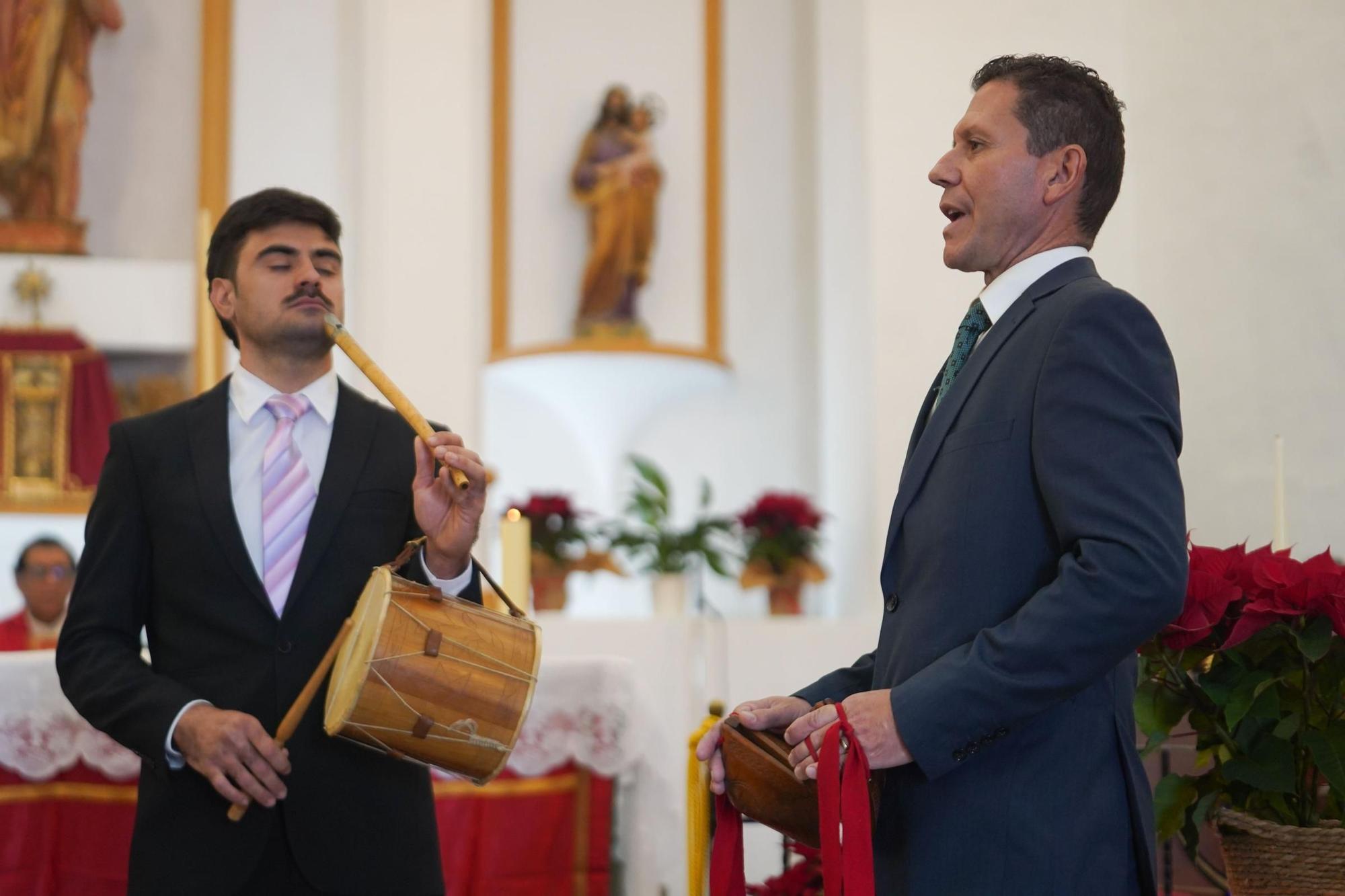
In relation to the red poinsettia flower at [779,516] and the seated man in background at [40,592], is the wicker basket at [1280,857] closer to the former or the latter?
the red poinsettia flower at [779,516]

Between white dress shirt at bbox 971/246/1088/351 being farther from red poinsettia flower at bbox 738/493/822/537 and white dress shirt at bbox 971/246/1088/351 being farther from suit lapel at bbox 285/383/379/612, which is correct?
red poinsettia flower at bbox 738/493/822/537

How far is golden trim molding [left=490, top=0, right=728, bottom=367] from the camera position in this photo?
21.0 feet

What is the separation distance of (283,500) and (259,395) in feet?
0.68

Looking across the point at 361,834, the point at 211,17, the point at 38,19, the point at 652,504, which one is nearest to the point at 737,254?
the point at 652,504

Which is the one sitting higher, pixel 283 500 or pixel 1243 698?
pixel 283 500

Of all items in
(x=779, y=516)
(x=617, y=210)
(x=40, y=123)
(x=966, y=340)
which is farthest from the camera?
(x=617, y=210)

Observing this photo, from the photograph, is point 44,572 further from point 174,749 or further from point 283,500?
point 174,749

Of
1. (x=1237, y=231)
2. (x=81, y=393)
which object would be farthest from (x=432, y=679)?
(x=81, y=393)

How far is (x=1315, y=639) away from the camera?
2.10 metres

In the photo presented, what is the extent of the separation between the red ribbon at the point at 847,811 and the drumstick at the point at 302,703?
0.80m

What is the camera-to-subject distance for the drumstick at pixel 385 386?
2.24 meters

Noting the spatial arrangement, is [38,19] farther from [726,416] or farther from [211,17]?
[726,416]

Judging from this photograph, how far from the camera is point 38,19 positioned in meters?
6.09

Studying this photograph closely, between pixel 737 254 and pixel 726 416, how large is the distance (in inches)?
30.8
